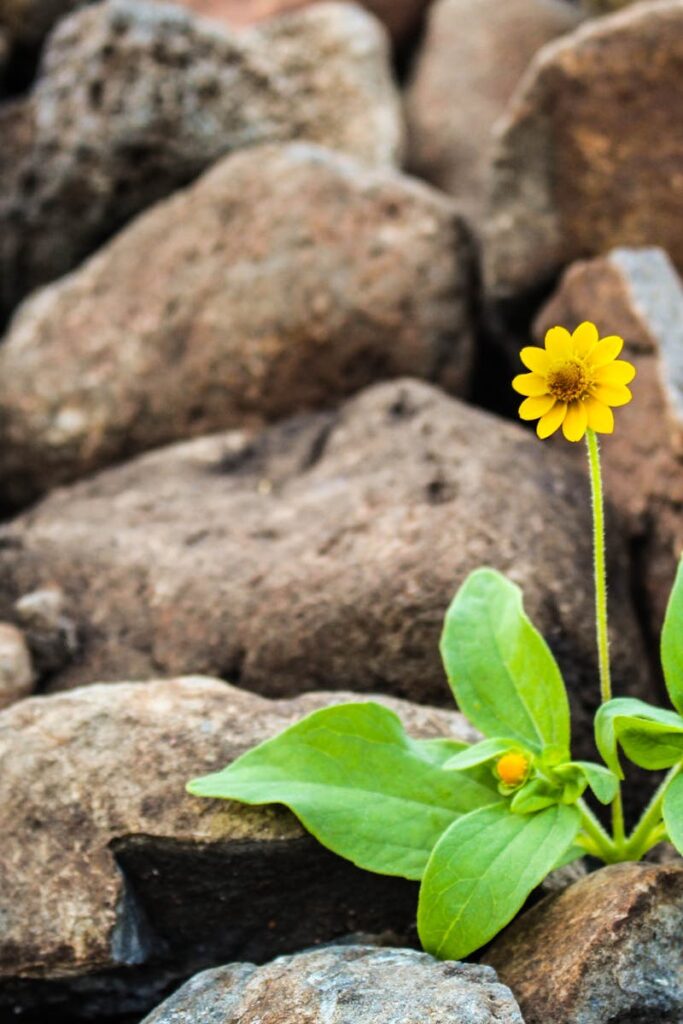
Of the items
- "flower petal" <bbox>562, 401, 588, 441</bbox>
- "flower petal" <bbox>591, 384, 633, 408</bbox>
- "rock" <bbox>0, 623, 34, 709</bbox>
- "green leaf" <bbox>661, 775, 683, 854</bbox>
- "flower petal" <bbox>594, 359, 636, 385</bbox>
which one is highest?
"flower petal" <bbox>594, 359, 636, 385</bbox>

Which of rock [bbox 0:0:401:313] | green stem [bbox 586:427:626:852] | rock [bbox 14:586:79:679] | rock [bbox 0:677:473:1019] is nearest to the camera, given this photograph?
green stem [bbox 586:427:626:852]

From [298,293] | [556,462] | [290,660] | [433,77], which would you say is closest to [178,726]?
[290,660]

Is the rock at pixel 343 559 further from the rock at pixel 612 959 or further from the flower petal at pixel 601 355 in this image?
the flower petal at pixel 601 355

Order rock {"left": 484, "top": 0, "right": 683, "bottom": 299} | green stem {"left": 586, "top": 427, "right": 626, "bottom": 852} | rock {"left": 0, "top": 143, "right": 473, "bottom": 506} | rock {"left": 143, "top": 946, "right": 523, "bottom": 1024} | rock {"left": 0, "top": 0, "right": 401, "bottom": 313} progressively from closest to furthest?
rock {"left": 143, "top": 946, "right": 523, "bottom": 1024} → green stem {"left": 586, "top": 427, "right": 626, "bottom": 852} → rock {"left": 484, "top": 0, "right": 683, "bottom": 299} → rock {"left": 0, "top": 143, "right": 473, "bottom": 506} → rock {"left": 0, "top": 0, "right": 401, "bottom": 313}

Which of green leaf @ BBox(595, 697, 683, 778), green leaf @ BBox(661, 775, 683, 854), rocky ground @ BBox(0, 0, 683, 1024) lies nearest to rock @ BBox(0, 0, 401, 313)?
rocky ground @ BBox(0, 0, 683, 1024)

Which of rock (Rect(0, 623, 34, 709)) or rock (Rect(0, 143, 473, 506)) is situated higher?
rock (Rect(0, 143, 473, 506))

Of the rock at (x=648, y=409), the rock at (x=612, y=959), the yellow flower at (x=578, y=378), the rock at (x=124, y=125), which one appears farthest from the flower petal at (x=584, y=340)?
the rock at (x=124, y=125)

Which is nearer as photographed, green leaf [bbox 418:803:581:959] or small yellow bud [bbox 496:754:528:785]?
green leaf [bbox 418:803:581:959]

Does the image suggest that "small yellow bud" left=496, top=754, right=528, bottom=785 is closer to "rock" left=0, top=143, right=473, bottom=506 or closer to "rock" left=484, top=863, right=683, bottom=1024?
"rock" left=484, top=863, right=683, bottom=1024
